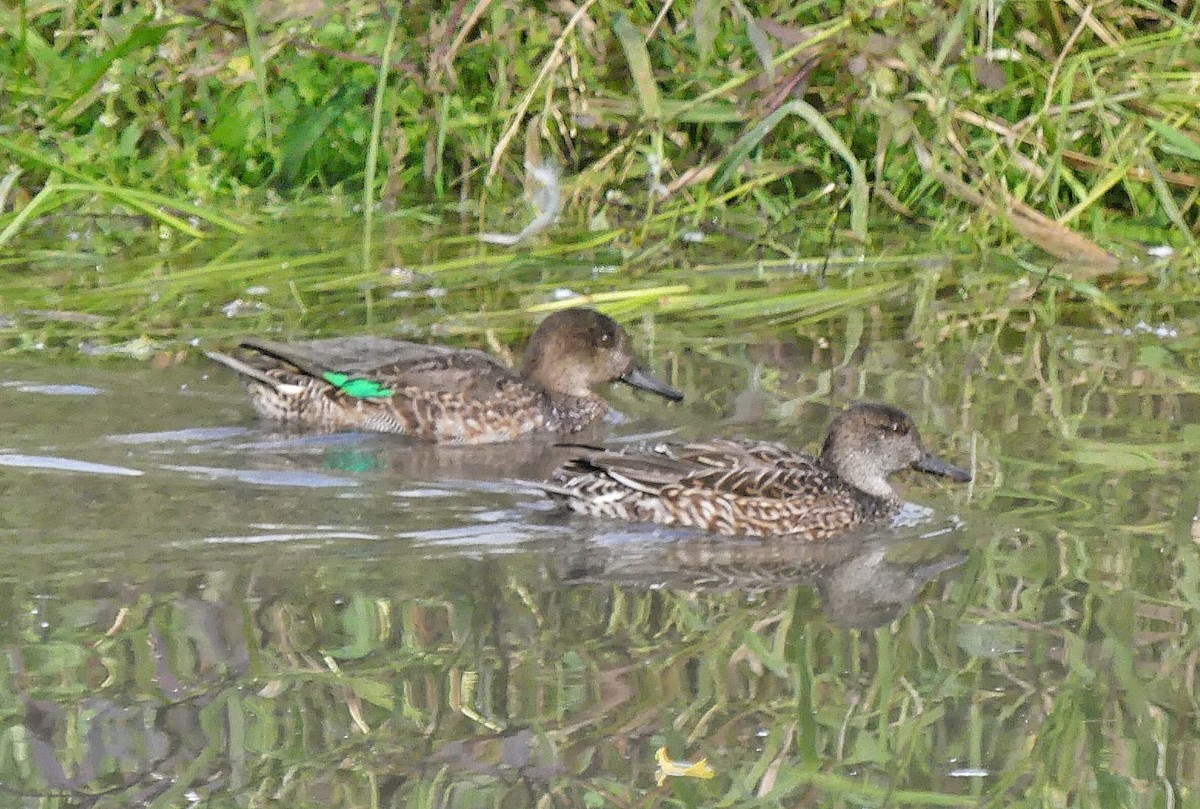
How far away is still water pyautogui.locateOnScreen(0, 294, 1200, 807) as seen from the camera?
4461 millimetres

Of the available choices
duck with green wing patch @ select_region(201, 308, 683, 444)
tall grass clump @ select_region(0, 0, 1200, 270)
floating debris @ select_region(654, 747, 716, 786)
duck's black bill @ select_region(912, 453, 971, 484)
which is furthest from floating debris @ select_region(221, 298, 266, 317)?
floating debris @ select_region(654, 747, 716, 786)

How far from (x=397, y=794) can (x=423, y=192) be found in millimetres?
7115

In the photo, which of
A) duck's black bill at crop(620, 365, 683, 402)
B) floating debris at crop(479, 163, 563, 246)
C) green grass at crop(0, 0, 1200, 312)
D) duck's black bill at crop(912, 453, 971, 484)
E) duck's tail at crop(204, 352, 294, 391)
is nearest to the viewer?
duck's black bill at crop(912, 453, 971, 484)

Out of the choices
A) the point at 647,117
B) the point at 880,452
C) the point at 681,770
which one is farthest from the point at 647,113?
the point at 681,770

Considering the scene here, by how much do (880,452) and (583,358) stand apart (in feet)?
5.45

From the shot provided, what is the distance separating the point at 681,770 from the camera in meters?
4.44

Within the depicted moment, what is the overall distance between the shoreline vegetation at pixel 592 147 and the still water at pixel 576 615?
1528 mm

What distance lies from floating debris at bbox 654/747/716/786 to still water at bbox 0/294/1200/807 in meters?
0.02

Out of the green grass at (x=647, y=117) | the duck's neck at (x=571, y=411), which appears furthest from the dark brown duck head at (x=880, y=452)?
the green grass at (x=647, y=117)

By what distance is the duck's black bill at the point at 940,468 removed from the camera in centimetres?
678

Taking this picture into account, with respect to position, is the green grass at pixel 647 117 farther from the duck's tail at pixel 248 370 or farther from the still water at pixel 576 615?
the still water at pixel 576 615

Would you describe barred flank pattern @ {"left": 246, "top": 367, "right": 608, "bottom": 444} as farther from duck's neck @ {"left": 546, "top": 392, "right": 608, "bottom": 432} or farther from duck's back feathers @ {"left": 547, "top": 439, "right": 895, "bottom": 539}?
duck's back feathers @ {"left": 547, "top": 439, "right": 895, "bottom": 539}

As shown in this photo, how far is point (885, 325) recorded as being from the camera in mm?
8938

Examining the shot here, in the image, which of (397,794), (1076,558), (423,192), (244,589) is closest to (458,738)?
(397,794)
